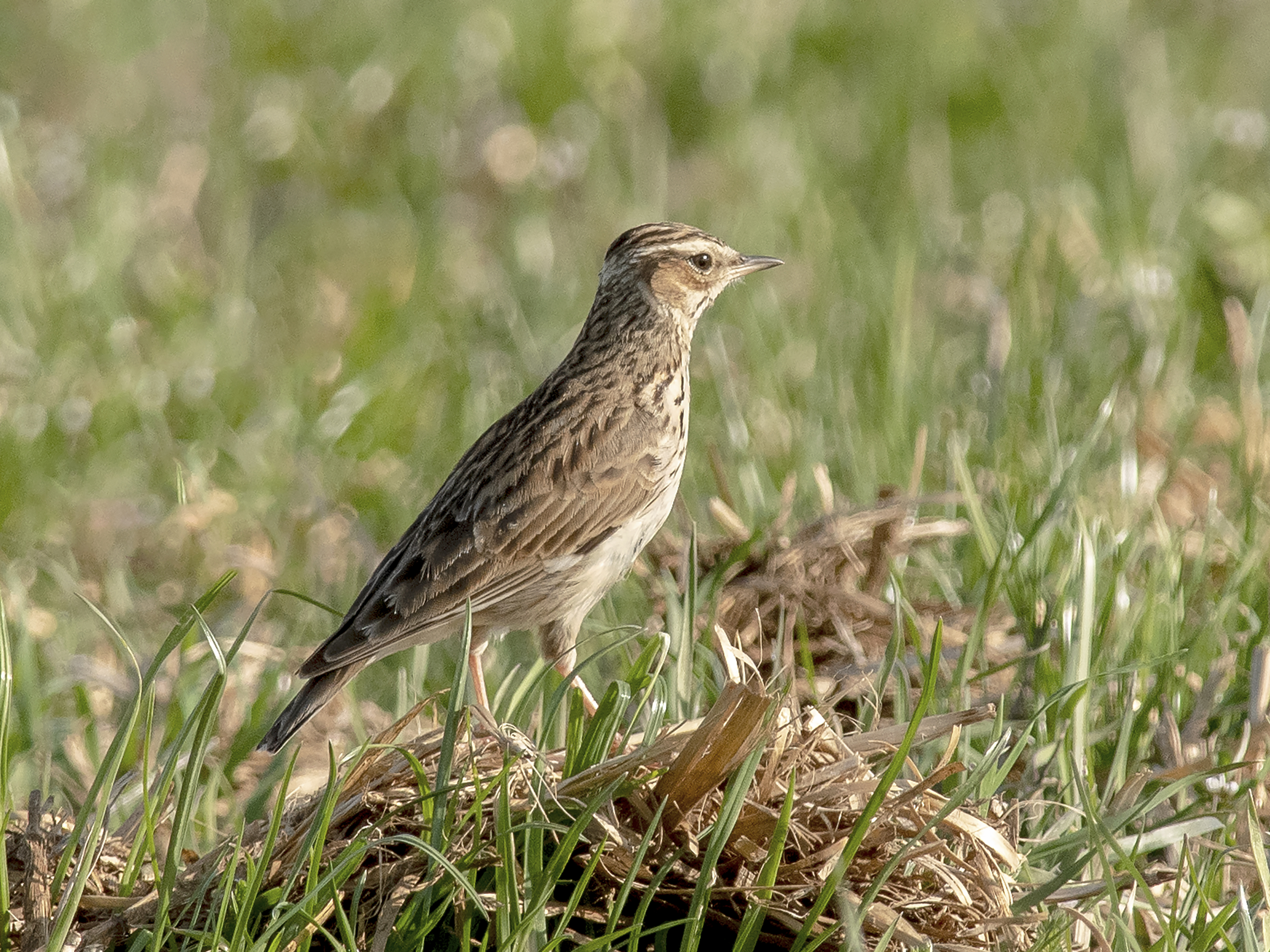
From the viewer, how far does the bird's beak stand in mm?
5512

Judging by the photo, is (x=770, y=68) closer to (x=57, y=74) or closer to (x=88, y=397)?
(x=57, y=74)

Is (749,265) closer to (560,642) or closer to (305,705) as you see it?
(560,642)

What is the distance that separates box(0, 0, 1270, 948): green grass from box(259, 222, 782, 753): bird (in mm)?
197

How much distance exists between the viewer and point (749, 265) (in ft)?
18.2

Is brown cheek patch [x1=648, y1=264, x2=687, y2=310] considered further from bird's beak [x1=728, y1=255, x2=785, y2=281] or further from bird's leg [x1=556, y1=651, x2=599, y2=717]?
bird's leg [x1=556, y1=651, x2=599, y2=717]

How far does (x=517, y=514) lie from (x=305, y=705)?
0.85 meters

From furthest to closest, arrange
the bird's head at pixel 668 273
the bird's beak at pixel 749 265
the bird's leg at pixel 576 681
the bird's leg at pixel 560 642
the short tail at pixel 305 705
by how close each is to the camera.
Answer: the bird's beak at pixel 749 265, the bird's head at pixel 668 273, the bird's leg at pixel 560 642, the short tail at pixel 305 705, the bird's leg at pixel 576 681

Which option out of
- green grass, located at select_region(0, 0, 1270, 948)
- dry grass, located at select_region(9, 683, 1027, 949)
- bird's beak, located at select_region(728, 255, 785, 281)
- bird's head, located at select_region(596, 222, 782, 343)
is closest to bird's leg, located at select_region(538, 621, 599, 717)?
green grass, located at select_region(0, 0, 1270, 948)

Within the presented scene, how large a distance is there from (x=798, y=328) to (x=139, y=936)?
17.8ft

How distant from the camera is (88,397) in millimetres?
7047

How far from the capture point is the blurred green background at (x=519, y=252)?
6.21m

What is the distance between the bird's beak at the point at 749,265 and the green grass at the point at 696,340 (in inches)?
27.1

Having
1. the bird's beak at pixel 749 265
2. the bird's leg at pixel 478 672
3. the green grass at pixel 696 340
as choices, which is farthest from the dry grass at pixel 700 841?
the bird's beak at pixel 749 265

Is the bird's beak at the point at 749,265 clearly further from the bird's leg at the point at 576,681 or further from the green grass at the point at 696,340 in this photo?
the bird's leg at the point at 576,681
